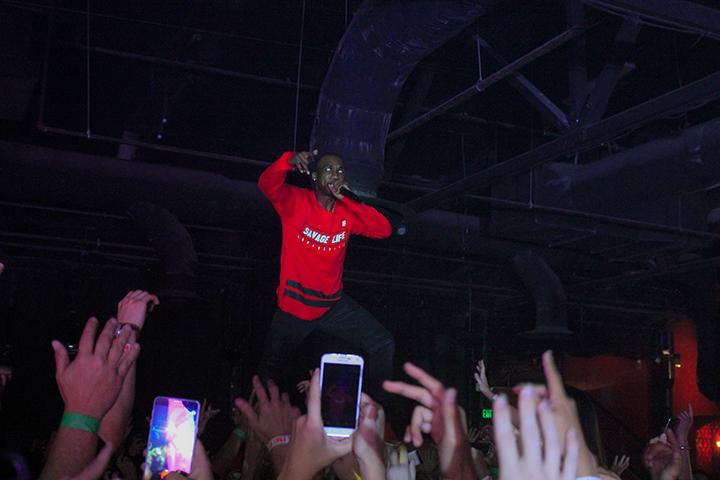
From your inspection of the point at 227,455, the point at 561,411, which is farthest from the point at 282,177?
the point at 561,411

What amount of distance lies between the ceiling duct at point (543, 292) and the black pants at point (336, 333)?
4446 millimetres

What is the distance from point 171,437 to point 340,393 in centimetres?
51

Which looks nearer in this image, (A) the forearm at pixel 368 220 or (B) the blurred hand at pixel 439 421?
(B) the blurred hand at pixel 439 421

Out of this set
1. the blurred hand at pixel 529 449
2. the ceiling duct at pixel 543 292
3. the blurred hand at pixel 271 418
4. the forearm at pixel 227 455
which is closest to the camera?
the blurred hand at pixel 529 449

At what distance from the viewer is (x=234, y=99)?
577 centimetres

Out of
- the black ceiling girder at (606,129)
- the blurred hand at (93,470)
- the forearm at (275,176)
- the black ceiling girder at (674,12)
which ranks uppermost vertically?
the black ceiling girder at (674,12)

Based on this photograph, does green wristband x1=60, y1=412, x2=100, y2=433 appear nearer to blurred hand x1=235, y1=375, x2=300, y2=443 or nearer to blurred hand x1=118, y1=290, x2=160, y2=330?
blurred hand x1=118, y1=290, x2=160, y2=330

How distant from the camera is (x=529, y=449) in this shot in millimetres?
1029

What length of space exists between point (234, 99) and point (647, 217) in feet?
12.8

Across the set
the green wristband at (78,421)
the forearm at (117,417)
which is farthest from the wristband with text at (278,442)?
the green wristband at (78,421)

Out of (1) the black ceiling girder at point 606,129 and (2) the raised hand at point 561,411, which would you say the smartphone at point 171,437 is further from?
(1) the black ceiling girder at point 606,129

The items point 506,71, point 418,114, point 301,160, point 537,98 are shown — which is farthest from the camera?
point 418,114

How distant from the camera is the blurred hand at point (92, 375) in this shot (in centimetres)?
134

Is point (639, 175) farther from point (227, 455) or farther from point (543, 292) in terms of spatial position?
point (227, 455)
